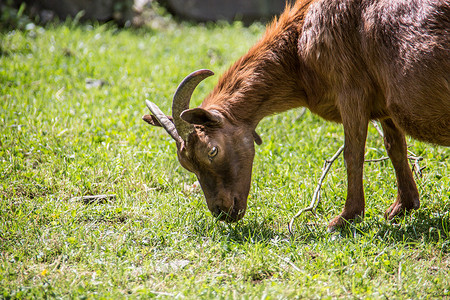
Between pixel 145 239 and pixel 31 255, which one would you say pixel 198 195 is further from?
pixel 31 255

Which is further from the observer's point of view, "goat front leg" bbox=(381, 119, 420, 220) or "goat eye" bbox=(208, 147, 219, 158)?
"goat front leg" bbox=(381, 119, 420, 220)

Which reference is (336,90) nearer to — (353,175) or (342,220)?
(353,175)

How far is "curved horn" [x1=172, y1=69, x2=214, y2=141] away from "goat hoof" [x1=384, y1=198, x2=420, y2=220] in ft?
6.58

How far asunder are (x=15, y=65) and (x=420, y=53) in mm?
6689

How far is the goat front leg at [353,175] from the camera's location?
4680 mm

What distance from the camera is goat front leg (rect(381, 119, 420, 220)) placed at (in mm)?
4961

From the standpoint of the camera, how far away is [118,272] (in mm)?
4047

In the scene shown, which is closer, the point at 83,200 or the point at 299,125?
the point at 83,200

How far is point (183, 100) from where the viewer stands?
4660mm

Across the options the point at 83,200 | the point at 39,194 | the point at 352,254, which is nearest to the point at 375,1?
the point at 352,254

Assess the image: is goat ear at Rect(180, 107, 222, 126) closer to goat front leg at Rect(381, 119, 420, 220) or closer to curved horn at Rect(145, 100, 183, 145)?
curved horn at Rect(145, 100, 183, 145)

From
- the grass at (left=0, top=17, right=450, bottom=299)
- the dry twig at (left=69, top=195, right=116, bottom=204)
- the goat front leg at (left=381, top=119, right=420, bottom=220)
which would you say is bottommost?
the dry twig at (left=69, top=195, right=116, bottom=204)

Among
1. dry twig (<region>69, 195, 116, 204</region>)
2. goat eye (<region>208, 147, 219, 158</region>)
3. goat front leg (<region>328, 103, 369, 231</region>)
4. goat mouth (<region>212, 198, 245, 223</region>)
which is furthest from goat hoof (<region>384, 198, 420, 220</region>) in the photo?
dry twig (<region>69, 195, 116, 204</region>)

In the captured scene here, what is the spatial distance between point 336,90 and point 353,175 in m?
0.77
